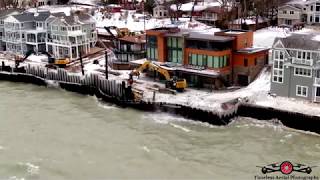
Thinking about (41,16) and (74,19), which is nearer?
(74,19)

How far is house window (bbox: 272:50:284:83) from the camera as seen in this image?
4566 centimetres

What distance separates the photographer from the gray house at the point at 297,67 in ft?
144

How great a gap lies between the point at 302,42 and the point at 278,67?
3.05 metres

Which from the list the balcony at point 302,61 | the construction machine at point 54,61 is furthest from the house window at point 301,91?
the construction machine at point 54,61

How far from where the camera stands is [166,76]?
51844mm

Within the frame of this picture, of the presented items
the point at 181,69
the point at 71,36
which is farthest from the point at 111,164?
the point at 71,36

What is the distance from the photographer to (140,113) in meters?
47.0

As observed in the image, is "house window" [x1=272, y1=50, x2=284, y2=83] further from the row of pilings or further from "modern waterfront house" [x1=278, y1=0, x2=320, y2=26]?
"modern waterfront house" [x1=278, y1=0, x2=320, y2=26]

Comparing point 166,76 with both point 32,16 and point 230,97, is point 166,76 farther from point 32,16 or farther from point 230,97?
point 32,16

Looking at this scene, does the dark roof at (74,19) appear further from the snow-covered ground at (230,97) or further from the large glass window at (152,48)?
the snow-covered ground at (230,97)

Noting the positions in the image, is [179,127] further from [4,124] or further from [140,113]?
[4,124]

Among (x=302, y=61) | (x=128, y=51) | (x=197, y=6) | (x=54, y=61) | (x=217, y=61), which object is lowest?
(x=54, y=61)

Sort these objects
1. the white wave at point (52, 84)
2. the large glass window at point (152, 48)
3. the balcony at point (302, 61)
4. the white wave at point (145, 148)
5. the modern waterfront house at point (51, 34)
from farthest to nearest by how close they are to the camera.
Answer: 1. the modern waterfront house at point (51, 34)
2. the white wave at point (52, 84)
3. the large glass window at point (152, 48)
4. the balcony at point (302, 61)
5. the white wave at point (145, 148)

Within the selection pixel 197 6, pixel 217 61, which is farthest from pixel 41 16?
pixel 217 61
